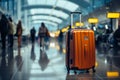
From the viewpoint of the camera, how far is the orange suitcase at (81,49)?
28.4 feet

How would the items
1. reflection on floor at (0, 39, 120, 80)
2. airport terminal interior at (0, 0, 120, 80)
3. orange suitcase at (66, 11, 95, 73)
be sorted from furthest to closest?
1. orange suitcase at (66, 11, 95, 73)
2. airport terminal interior at (0, 0, 120, 80)
3. reflection on floor at (0, 39, 120, 80)

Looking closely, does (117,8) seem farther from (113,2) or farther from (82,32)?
(82,32)

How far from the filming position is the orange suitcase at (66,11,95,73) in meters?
8.65

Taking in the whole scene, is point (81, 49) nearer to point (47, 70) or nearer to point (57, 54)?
point (47, 70)

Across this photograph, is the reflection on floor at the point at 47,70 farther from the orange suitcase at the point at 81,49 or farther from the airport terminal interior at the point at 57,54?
the orange suitcase at the point at 81,49

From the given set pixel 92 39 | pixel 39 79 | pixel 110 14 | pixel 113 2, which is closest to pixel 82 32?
pixel 92 39

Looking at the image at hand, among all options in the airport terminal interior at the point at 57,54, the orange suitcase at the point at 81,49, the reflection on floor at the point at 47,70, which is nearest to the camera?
the reflection on floor at the point at 47,70

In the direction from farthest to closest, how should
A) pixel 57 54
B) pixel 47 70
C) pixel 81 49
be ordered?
pixel 57 54, pixel 47 70, pixel 81 49

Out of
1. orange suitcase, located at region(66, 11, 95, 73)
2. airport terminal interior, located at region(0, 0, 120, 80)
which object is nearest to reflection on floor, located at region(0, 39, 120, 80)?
airport terminal interior, located at region(0, 0, 120, 80)

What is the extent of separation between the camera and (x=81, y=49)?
28.5 feet

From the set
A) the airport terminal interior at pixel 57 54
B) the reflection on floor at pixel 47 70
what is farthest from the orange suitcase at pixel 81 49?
the reflection on floor at pixel 47 70

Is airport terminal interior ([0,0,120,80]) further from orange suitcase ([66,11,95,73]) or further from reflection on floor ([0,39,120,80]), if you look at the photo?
orange suitcase ([66,11,95,73])

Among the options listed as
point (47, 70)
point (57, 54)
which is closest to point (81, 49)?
point (47, 70)

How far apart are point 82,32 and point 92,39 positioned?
31cm
